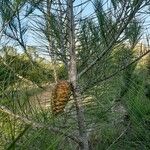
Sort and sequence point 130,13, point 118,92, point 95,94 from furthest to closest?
point 118,92 → point 95,94 → point 130,13

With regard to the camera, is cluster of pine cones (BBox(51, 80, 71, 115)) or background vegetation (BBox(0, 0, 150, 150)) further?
background vegetation (BBox(0, 0, 150, 150))

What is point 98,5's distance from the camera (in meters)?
1.88

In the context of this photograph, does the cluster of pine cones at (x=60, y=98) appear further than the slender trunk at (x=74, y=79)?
No

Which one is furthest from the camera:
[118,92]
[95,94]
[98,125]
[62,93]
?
[118,92]

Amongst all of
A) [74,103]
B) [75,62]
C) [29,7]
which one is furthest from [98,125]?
[29,7]

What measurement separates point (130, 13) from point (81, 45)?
348 mm

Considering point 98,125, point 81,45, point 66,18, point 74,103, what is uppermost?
point 66,18

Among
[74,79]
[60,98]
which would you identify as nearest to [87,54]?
[74,79]

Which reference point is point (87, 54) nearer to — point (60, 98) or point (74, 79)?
point (74, 79)

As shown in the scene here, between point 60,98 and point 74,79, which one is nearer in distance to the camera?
point 60,98

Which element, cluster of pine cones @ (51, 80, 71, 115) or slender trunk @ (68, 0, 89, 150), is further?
slender trunk @ (68, 0, 89, 150)

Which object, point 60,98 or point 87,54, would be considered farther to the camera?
point 87,54

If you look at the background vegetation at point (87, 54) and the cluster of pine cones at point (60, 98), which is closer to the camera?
the cluster of pine cones at point (60, 98)

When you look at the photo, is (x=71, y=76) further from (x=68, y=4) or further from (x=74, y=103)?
(x=68, y=4)
